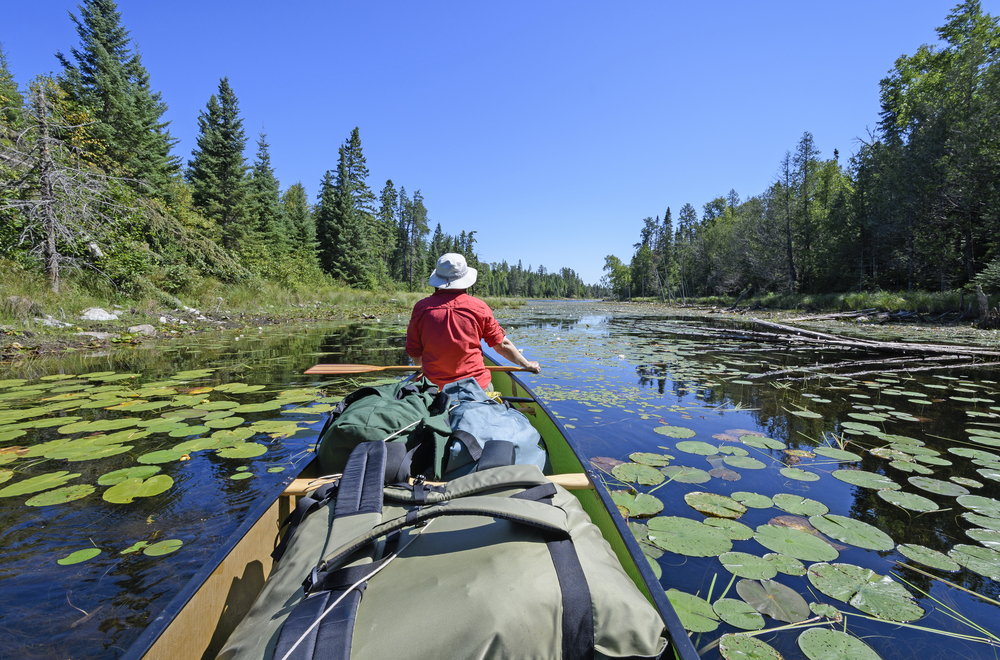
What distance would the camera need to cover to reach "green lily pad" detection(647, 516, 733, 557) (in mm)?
1919

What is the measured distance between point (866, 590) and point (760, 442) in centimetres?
183

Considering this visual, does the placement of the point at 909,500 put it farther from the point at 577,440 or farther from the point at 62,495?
the point at 62,495

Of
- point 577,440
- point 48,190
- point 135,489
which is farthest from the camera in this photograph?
point 48,190

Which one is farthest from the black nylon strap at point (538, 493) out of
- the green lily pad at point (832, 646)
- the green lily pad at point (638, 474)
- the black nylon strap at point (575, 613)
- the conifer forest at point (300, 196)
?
the conifer forest at point (300, 196)

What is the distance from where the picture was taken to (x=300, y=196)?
3828 cm

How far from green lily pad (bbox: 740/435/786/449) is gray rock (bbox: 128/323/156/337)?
11572 mm

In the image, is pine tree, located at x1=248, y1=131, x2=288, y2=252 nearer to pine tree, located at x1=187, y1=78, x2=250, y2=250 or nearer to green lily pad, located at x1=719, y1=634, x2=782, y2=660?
pine tree, located at x1=187, y1=78, x2=250, y2=250

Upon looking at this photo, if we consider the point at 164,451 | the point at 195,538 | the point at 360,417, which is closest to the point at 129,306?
the point at 164,451

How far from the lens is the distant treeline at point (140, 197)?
8.22m

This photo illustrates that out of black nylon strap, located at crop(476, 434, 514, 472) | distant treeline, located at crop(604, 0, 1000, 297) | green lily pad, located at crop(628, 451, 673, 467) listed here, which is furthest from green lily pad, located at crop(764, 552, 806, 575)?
distant treeline, located at crop(604, 0, 1000, 297)

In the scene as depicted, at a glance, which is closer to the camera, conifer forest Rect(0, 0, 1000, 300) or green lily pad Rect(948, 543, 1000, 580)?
green lily pad Rect(948, 543, 1000, 580)

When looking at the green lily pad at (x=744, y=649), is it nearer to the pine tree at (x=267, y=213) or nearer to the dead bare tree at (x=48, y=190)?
the dead bare tree at (x=48, y=190)

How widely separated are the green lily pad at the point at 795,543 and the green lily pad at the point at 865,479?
3.07 feet

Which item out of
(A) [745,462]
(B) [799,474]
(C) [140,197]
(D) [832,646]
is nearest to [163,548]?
(D) [832,646]
